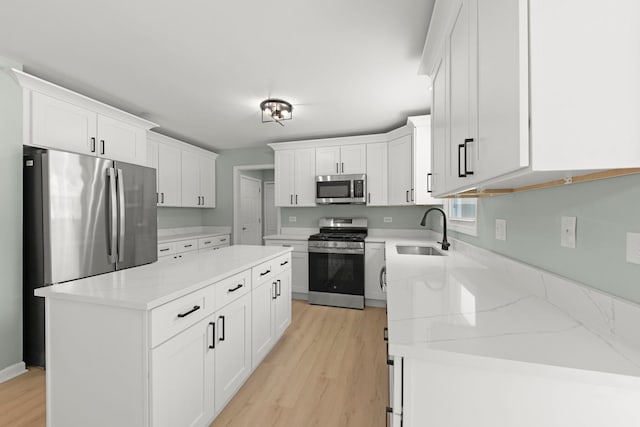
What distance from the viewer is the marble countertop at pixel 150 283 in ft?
3.81

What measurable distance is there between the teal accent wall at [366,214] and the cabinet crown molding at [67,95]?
241 cm

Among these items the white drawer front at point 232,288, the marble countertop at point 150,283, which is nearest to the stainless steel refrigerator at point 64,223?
the marble countertop at point 150,283

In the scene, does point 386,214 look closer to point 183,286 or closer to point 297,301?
point 297,301

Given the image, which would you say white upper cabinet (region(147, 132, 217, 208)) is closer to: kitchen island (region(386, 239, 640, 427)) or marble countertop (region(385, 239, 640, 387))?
marble countertop (region(385, 239, 640, 387))

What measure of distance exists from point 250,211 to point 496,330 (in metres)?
5.15

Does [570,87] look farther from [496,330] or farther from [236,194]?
[236,194]

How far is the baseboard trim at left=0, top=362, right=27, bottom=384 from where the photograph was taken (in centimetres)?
201

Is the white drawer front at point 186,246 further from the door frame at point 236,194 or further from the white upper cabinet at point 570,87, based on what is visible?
the white upper cabinet at point 570,87

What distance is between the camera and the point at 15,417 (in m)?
1.65

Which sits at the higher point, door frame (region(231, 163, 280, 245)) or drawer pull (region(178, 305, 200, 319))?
door frame (region(231, 163, 280, 245))

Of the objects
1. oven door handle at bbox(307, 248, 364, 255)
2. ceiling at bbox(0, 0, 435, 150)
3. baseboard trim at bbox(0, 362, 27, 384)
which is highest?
ceiling at bbox(0, 0, 435, 150)

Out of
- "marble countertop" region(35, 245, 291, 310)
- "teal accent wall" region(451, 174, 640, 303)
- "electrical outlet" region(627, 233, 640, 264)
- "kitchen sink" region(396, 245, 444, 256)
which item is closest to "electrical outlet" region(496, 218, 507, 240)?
"teal accent wall" region(451, 174, 640, 303)

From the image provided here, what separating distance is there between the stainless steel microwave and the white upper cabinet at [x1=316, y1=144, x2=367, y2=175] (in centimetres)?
11

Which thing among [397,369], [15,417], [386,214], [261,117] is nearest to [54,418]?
[15,417]
